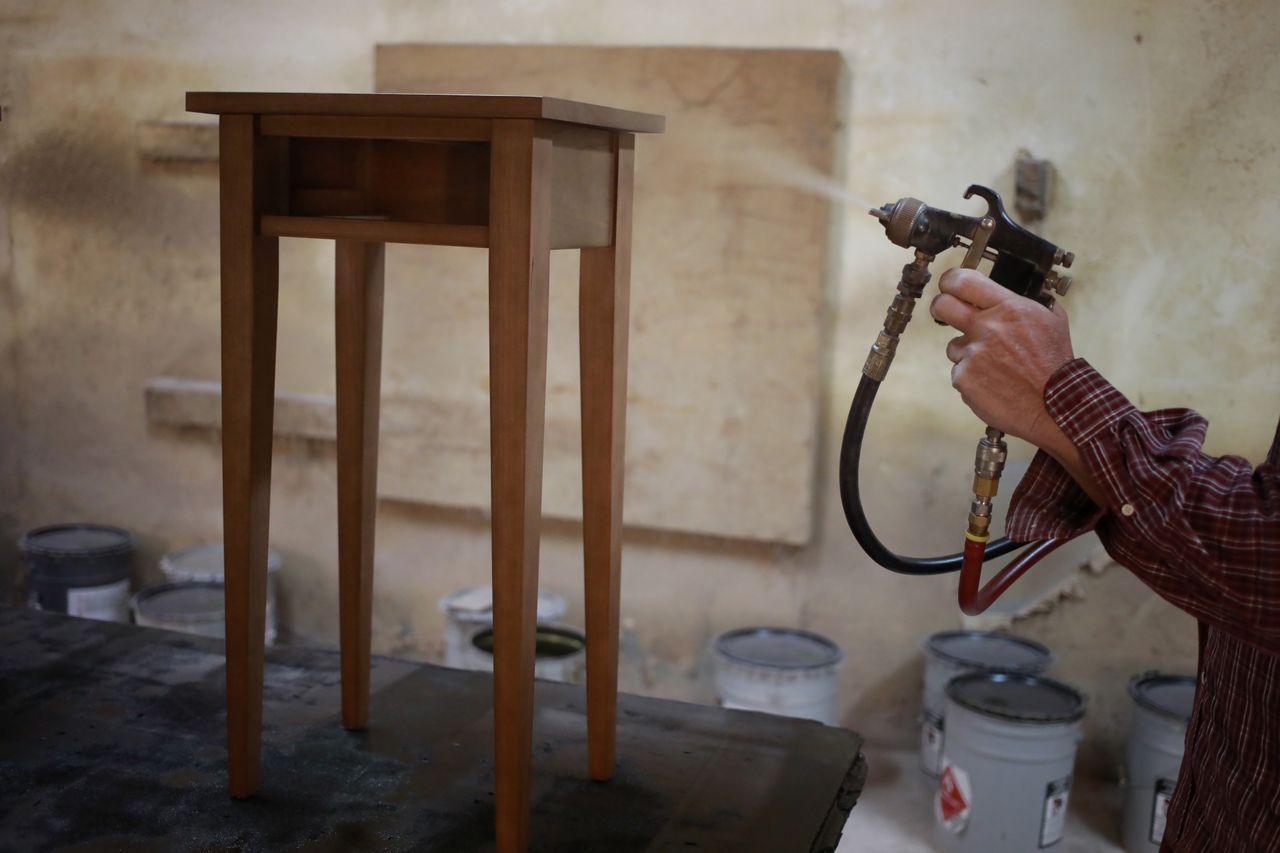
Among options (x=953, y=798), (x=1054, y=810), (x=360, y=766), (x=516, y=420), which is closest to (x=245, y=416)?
(x=516, y=420)

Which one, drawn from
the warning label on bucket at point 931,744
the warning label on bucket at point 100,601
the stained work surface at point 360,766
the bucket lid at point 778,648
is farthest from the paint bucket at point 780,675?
the warning label on bucket at point 100,601

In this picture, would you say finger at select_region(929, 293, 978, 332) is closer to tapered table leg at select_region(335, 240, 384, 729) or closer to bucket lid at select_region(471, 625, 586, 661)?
tapered table leg at select_region(335, 240, 384, 729)

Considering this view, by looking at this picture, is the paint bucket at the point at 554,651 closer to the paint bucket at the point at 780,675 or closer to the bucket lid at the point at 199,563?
the paint bucket at the point at 780,675

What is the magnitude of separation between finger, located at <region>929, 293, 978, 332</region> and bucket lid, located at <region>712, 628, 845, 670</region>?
1730 mm

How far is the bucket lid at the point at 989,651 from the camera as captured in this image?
282 centimetres

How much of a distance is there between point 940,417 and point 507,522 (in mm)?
1870

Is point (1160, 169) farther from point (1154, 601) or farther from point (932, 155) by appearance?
point (1154, 601)

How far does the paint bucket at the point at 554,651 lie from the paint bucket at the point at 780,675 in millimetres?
337

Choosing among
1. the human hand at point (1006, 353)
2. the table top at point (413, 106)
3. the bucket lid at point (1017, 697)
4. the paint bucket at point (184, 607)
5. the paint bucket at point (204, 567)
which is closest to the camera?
the human hand at point (1006, 353)

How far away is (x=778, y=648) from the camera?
292 cm

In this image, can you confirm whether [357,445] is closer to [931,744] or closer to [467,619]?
[467,619]

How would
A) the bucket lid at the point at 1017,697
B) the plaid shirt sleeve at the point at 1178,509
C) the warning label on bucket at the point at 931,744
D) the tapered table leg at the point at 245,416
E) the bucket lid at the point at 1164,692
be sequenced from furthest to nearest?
the warning label on bucket at the point at 931,744, the bucket lid at the point at 1164,692, the bucket lid at the point at 1017,697, the tapered table leg at the point at 245,416, the plaid shirt sleeve at the point at 1178,509

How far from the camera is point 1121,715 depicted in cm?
300

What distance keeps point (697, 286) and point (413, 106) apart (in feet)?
5.90
